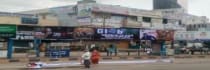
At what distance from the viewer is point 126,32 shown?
47.2 meters

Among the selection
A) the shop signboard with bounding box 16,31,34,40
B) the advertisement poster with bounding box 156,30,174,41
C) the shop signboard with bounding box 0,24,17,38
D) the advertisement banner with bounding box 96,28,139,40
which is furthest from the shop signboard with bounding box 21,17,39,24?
the shop signboard with bounding box 0,24,17,38

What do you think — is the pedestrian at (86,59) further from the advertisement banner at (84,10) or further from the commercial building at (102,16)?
the advertisement banner at (84,10)

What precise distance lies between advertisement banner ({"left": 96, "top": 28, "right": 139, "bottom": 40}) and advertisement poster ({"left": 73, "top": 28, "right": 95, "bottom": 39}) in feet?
2.54

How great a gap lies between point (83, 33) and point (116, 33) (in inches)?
165

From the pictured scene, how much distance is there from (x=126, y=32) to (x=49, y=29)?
9.29m

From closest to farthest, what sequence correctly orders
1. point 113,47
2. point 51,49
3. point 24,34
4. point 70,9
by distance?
1. point 24,34
2. point 51,49
3. point 113,47
4. point 70,9

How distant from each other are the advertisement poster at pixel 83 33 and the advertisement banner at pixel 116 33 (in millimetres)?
775

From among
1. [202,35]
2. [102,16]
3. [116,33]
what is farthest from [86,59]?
[102,16]

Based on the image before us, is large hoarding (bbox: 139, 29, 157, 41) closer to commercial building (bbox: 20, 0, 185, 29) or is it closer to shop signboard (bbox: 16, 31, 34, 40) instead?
shop signboard (bbox: 16, 31, 34, 40)

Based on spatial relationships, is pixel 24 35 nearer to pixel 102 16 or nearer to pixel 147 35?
pixel 147 35

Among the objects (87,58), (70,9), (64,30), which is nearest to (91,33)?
(64,30)

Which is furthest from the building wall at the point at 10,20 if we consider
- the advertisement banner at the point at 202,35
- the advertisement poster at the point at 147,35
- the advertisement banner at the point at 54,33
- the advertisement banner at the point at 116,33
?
the advertisement banner at the point at 202,35

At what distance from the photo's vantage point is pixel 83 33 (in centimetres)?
4388

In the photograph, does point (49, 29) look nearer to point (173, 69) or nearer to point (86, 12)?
point (173, 69)
